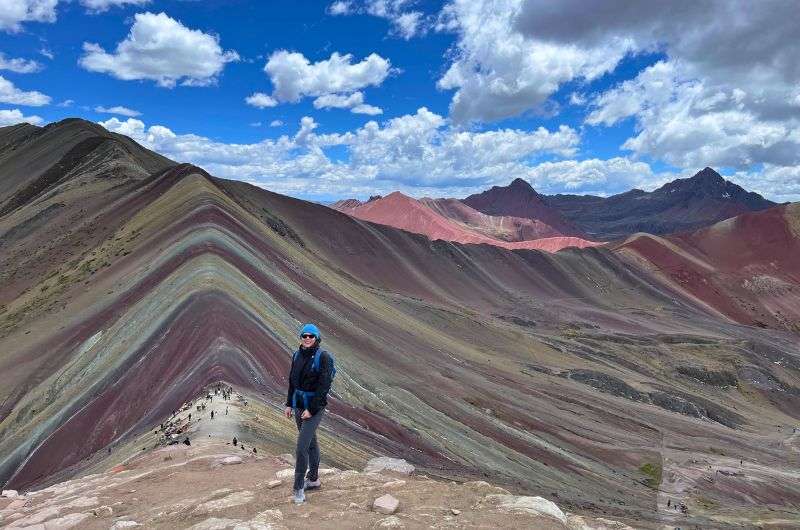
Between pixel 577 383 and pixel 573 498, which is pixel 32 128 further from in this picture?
pixel 573 498

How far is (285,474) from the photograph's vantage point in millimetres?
11078

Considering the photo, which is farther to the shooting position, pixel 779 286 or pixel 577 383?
pixel 779 286

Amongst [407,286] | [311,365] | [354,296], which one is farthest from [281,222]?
[311,365]

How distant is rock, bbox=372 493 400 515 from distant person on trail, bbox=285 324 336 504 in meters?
1.21

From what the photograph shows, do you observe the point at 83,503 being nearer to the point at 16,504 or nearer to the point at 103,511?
the point at 103,511

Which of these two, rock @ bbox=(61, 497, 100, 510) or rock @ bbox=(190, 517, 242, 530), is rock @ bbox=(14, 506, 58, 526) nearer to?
rock @ bbox=(61, 497, 100, 510)

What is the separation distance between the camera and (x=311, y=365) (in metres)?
9.58

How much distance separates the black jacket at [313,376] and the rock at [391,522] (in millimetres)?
2023

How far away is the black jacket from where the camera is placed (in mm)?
9562

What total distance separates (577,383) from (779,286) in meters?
126

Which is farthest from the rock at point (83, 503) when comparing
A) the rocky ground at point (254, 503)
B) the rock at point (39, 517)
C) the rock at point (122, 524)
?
the rock at point (122, 524)

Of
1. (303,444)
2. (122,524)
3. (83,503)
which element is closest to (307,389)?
(303,444)

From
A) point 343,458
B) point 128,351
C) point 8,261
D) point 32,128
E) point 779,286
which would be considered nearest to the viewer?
point 343,458

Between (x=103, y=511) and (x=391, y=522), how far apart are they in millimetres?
5322
